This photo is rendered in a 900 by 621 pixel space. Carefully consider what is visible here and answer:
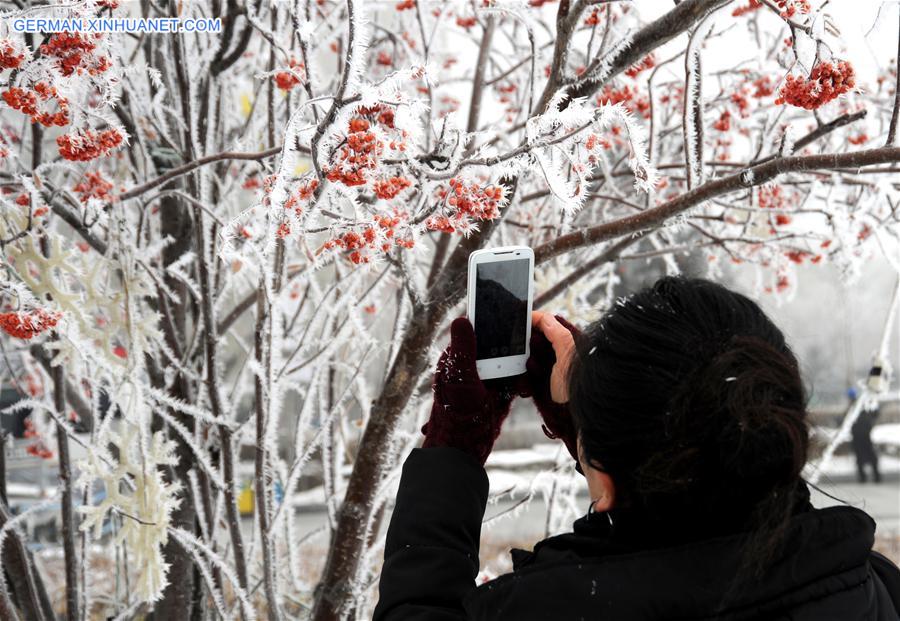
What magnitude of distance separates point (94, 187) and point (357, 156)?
3.35 feet

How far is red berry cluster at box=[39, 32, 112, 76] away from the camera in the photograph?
1409 mm

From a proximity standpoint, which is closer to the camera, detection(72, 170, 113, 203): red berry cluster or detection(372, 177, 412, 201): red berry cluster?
detection(372, 177, 412, 201): red berry cluster

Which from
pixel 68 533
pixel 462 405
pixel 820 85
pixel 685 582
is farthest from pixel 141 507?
pixel 820 85

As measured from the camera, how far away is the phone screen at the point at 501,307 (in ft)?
3.99

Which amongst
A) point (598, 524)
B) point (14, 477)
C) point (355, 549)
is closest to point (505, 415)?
point (598, 524)

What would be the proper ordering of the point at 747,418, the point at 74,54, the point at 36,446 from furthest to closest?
the point at 36,446
the point at 74,54
the point at 747,418

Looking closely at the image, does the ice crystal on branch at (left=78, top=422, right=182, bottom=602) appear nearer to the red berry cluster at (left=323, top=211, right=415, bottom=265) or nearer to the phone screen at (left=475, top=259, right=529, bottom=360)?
the red berry cluster at (left=323, top=211, right=415, bottom=265)

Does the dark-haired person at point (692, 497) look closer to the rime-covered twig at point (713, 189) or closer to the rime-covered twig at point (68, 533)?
the rime-covered twig at point (713, 189)

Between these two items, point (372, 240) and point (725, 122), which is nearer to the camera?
point (372, 240)

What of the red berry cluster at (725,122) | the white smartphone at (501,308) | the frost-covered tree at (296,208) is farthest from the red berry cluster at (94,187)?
the red berry cluster at (725,122)

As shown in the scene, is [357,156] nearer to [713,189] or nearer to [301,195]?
[301,195]

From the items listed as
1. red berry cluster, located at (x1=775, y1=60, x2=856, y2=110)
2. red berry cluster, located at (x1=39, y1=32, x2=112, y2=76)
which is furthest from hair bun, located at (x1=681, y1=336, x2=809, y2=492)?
red berry cluster, located at (x1=39, y1=32, x2=112, y2=76)

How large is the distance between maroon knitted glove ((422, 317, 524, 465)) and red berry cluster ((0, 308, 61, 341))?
0.89 metres

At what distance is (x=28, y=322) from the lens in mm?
1497
